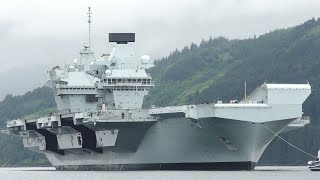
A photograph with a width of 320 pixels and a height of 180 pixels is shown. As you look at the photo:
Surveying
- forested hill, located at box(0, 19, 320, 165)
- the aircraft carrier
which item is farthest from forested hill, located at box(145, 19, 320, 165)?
the aircraft carrier

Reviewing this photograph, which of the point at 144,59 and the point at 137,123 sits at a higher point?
the point at 144,59

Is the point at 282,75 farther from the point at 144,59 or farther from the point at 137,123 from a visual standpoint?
the point at 137,123

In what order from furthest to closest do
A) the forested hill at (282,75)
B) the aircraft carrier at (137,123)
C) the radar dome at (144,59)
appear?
the forested hill at (282,75) → the radar dome at (144,59) → the aircraft carrier at (137,123)

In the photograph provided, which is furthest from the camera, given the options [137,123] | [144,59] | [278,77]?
[278,77]

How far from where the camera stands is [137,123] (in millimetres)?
65000

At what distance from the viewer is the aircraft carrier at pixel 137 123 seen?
196 ft

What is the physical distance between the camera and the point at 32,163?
17475 centimetres

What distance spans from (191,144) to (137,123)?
3.99 m

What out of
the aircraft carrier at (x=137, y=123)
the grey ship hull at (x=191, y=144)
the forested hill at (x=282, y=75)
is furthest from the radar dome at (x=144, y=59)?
the forested hill at (x=282, y=75)

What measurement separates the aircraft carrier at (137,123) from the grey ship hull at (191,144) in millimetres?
62

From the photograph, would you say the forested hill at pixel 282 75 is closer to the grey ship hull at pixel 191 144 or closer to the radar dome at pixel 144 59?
the radar dome at pixel 144 59

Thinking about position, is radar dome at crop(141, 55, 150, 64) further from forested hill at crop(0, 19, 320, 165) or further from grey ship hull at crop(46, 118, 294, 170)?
forested hill at crop(0, 19, 320, 165)

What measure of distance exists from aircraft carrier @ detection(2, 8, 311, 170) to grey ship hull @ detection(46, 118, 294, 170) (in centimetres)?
6

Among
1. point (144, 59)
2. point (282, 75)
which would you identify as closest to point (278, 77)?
point (282, 75)
